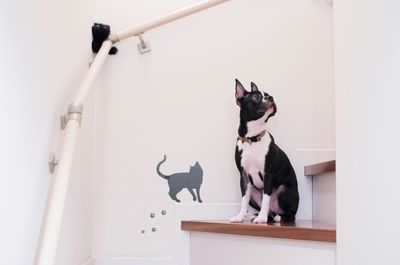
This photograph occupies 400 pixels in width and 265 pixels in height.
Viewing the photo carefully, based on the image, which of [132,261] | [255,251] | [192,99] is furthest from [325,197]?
[132,261]

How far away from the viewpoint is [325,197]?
1723mm

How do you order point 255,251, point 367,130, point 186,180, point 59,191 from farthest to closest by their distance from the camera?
point 186,180 → point 255,251 → point 59,191 → point 367,130

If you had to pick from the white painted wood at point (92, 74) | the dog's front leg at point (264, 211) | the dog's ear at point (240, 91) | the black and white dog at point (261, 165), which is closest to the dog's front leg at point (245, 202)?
the black and white dog at point (261, 165)

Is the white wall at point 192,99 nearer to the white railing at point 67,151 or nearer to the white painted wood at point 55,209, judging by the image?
the white railing at point 67,151

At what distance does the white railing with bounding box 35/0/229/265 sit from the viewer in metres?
1.07

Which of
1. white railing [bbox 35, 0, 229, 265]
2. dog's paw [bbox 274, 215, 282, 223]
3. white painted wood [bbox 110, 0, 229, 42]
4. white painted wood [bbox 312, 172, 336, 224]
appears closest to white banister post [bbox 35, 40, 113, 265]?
white railing [bbox 35, 0, 229, 265]

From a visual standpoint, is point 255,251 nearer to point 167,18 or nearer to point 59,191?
point 59,191

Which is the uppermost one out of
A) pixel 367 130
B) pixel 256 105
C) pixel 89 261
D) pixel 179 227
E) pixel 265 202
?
pixel 256 105

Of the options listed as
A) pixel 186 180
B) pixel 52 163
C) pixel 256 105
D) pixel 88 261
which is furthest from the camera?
pixel 186 180

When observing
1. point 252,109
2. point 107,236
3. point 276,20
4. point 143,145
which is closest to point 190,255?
Result: point 107,236

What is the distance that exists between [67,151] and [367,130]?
2.64 feet

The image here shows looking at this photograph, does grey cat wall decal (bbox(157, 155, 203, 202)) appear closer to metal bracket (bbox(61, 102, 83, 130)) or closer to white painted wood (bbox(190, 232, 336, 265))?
white painted wood (bbox(190, 232, 336, 265))

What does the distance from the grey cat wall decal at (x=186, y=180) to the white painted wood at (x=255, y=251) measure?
0.66ft

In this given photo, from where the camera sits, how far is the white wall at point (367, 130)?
0.98 meters
